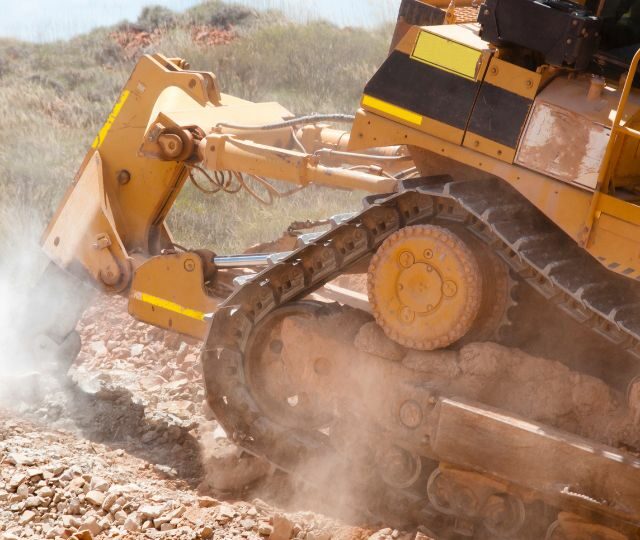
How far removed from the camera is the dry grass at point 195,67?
11234mm

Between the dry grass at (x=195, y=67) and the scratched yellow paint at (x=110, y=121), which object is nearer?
the scratched yellow paint at (x=110, y=121)

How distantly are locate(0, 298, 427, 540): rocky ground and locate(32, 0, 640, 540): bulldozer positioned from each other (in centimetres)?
33

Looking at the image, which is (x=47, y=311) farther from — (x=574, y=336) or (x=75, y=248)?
(x=574, y=336)

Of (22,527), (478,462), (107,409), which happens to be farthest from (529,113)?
(107,409)

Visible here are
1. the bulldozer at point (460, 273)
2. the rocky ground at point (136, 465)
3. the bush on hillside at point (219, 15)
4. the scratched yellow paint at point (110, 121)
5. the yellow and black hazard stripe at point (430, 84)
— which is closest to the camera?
the bulldozer at point (460, 273)

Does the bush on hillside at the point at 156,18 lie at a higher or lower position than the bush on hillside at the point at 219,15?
lower

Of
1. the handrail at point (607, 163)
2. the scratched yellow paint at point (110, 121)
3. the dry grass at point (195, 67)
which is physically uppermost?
the handrail at point (607, 163)

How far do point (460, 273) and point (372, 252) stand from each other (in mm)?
653

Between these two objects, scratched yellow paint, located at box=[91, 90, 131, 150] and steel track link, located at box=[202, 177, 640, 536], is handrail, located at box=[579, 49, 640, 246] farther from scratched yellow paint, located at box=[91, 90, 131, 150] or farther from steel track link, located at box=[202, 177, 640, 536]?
scratched yellow paint, located at box=[91, 90, 131, 150]

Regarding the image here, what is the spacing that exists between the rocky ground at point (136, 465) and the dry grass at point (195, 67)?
278 centimetres

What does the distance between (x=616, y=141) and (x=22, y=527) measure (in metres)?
3.25

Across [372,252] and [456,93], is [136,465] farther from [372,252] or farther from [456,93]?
[456,93]

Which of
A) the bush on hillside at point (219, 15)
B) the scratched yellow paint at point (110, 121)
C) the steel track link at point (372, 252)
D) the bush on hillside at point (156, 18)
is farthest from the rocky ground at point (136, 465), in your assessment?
the bush on hillside at point (156, 18)

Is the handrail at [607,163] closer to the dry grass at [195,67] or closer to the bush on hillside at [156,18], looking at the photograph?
the dry grass at [195,67]
